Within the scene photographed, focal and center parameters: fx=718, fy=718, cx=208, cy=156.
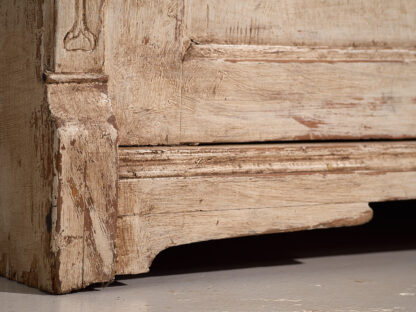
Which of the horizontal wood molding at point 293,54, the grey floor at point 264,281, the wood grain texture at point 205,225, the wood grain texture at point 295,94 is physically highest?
the horizontal wood molding at point 293,54

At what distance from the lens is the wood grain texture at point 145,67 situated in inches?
48.1

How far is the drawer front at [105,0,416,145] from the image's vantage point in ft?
4.08

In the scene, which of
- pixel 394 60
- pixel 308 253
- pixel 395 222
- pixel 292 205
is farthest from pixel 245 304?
pixel 395 222

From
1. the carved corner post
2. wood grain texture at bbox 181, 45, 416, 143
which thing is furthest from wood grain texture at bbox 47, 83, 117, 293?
wood grain texture at bbox 181, 45, 416, 143

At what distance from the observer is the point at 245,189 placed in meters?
1.32

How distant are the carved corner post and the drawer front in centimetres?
5

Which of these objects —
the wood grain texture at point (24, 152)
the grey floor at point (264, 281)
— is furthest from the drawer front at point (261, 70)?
the grey floor at point (264, 281)

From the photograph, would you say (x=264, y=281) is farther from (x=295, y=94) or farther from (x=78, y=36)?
(x=78, y=36)

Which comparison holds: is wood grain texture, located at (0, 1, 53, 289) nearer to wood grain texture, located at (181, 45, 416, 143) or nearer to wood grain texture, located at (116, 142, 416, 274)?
wood grain texture, located at (116, 142, 416, 274)

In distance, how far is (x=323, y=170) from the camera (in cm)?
139

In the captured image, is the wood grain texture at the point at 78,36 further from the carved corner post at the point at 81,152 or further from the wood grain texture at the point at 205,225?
the wood grain texture at the point at 205,225

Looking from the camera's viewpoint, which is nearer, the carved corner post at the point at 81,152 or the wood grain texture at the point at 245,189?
the carved corner post at the point at 81,152

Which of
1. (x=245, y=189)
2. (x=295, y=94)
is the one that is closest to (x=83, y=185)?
(x=245, y=189)

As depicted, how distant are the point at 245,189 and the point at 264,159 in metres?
0.07
